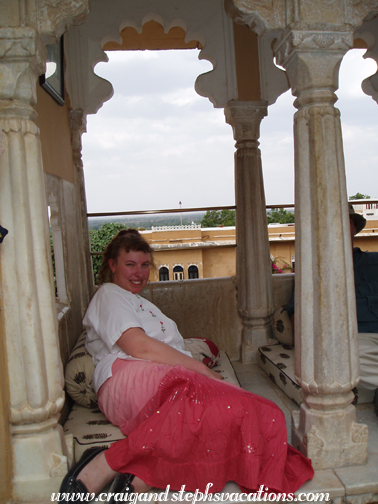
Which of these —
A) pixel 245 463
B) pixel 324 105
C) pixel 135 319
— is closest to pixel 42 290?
pixel 135 319

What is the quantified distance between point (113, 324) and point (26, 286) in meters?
0.58

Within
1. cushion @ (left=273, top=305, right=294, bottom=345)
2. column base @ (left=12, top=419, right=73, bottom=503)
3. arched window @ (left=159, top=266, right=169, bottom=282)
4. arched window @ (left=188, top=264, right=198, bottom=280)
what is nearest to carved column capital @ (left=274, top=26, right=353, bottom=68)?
column base @ (left=12, top=419, right=73, bottom=503)

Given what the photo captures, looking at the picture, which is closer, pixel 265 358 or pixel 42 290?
pixel 42 290

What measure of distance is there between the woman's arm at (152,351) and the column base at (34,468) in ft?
1.85

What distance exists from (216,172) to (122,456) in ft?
99.9

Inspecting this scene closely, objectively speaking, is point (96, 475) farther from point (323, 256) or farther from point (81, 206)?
point (81, 206)

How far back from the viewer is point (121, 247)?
2.69 meters

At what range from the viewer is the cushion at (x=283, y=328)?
3.81 metres

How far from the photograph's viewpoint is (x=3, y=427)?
184 centimetres

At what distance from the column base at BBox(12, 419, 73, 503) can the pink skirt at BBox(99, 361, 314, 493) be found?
0.88ft

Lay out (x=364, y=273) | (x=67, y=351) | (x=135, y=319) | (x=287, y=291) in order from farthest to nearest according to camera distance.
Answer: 1. (x=287, y=291)
2. (x=364, y=273)
3. (x=67, y=351)
4. (x=135, y=319)

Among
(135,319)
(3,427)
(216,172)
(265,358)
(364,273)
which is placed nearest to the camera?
(3,427)

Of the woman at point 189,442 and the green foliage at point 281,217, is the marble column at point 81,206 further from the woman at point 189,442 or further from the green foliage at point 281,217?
the green foliage at point 281,217

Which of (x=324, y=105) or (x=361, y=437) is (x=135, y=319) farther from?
(x=324, y=105)
